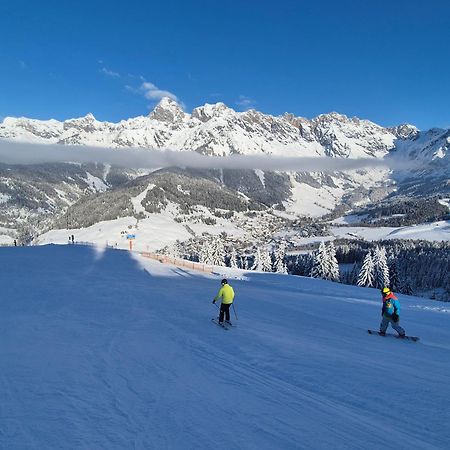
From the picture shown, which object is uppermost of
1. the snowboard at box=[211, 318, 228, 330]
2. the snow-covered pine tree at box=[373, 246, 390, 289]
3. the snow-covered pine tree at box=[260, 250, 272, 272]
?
the snow-covered pine tree at box=[373, 246, 390, 289]

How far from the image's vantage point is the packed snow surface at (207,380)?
7129 mm

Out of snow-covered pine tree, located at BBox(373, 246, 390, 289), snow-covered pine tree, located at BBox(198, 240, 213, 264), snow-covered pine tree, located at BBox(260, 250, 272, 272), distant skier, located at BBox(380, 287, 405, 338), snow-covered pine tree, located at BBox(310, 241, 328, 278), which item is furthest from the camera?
snow-covered pine tree, located at BBox(198, 240, 213, 264)

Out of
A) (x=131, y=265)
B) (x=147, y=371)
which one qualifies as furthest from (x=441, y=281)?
(x=147, y=371)

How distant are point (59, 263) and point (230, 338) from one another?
27286mm

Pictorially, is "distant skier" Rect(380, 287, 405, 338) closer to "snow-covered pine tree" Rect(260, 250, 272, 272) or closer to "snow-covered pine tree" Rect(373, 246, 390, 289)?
"snow-covered pine tree" Rect(373, 246, 390, 289)

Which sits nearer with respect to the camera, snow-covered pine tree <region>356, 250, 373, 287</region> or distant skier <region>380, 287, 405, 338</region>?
distant skier <region>380, 287, 405, 338</region>

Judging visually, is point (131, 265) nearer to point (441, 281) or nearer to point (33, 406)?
point (33, 406)

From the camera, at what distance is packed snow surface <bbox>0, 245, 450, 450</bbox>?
7.13m

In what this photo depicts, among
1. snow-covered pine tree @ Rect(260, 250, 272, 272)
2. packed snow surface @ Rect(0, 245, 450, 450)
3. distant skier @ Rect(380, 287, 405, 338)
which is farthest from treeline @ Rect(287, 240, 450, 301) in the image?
packed snow surface @ Rect(0, 245, 450, 450)

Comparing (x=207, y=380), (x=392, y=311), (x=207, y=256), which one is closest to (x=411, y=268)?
(x=207, y=256)

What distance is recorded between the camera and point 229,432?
7.22m

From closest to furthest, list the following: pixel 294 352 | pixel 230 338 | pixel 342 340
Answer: pixel 294 352 < pixel 230 338 < pixel 342 340

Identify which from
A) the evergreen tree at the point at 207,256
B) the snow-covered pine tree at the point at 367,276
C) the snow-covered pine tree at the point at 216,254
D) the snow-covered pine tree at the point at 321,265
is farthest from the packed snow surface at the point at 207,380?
the snow-covered pine tree at the point at 216,254

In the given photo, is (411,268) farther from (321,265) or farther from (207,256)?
(207,256)
